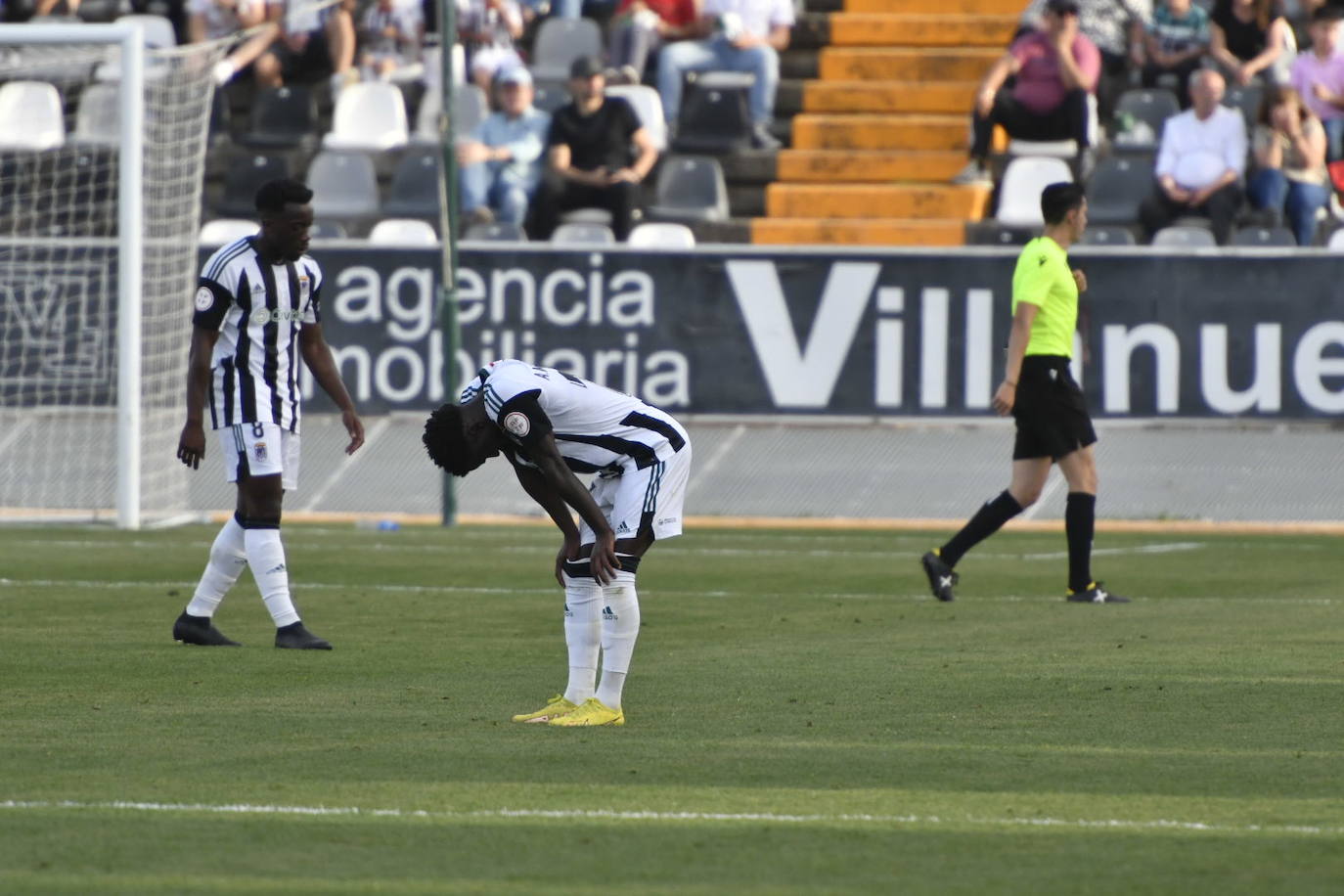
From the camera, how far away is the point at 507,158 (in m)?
21.1

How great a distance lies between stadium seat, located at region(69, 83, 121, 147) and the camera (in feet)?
69.8

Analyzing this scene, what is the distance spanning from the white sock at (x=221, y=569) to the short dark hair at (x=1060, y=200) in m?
4.46

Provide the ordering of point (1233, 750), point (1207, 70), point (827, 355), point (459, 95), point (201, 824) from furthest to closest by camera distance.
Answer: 1. point (459, 95)
2. point (1207, 70)
3. point (827, 355)
4. point (1233, 750)
5. point (201, 824)

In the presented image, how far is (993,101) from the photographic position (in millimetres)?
20984

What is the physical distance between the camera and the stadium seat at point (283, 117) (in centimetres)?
2309

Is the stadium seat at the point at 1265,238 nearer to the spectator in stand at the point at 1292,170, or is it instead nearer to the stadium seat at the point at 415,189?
the spectator in stand at the point at 1292,170

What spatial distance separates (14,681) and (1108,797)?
4376 millimetres

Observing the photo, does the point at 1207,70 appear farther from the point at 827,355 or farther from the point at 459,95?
the point at 459,95

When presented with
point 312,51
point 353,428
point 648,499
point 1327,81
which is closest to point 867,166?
point 1327,81

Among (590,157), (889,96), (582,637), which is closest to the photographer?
(582,637)

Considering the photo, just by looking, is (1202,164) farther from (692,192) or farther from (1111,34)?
(692,192)

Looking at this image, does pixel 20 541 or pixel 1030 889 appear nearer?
pixel 1030 889

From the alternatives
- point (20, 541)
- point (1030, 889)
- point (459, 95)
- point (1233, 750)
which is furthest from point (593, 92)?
point (1030, 889)

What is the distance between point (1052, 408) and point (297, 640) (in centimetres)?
429
